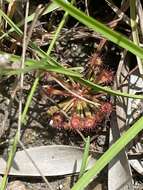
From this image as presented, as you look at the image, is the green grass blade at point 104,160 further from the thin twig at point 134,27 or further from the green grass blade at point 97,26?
the thin twig at point 134,27

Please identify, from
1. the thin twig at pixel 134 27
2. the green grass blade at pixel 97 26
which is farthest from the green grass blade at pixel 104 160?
the thin twig at pixel 134 27

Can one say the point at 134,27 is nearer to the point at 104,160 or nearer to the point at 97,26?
the point at 97,26

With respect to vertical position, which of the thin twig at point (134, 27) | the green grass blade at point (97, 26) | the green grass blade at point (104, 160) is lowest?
the green grass blade at point (104, 160)

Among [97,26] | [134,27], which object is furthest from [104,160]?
[134,27]

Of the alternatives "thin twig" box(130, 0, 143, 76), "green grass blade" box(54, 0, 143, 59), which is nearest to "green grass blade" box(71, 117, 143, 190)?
"green grass blade" box(54, 0, 143, 59)

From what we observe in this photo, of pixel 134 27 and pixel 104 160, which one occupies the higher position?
pixel 134 27

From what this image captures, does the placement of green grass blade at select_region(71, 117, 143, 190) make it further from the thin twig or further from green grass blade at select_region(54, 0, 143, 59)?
the thin twig

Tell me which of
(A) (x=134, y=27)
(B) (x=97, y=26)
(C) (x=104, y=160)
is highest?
(A) (x=134, y=27)

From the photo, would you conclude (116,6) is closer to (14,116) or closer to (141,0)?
(141,0)

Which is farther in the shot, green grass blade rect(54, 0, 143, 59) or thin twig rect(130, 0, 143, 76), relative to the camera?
thin twig rect(130, 0, 143, 76)

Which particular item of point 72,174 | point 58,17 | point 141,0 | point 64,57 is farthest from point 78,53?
point 72,174

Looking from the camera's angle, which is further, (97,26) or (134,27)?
(134,27)
